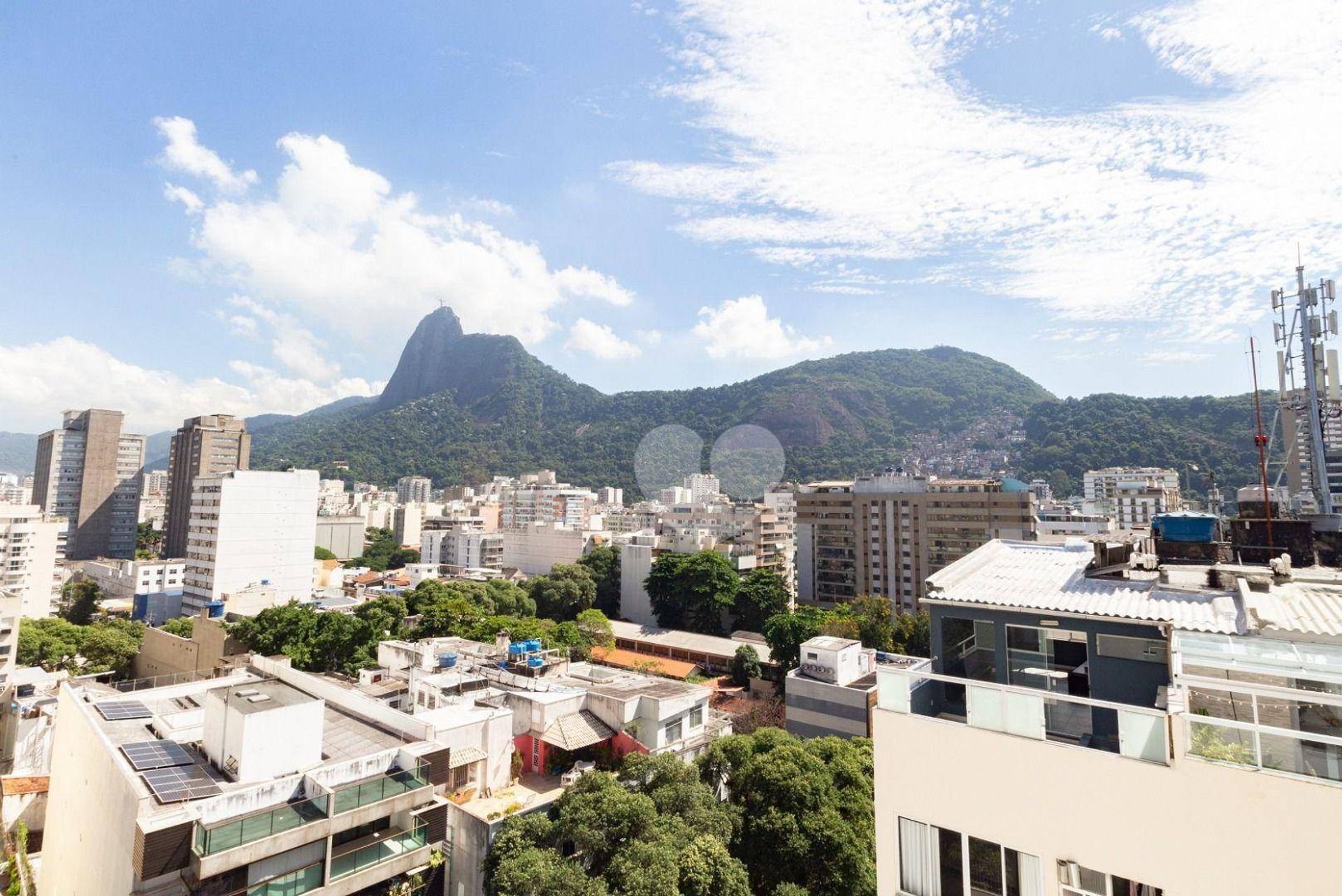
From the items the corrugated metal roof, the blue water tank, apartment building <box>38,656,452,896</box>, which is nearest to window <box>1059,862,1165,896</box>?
the corrugated metal roof

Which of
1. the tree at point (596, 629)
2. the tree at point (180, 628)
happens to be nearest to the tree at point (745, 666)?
the tree at point (596, 629)

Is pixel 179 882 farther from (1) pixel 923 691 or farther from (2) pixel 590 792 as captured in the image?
(1) pixel 923 691

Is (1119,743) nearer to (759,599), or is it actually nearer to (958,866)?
(958,866)

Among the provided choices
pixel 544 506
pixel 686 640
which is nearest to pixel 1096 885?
pixel 686 640

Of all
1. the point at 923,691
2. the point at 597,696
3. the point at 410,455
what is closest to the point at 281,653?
the point at 597,696

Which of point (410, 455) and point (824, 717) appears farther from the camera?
point (410, 455)

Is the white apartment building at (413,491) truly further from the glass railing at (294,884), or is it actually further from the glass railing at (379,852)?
the glass railing at (294,884)
